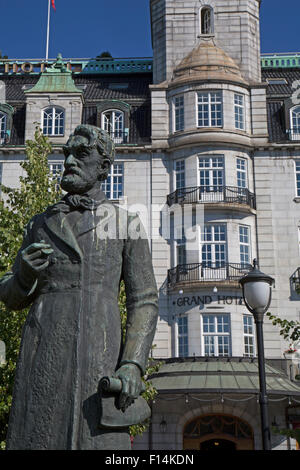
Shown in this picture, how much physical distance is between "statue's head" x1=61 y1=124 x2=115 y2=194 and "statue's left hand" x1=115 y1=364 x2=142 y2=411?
1.28 meters

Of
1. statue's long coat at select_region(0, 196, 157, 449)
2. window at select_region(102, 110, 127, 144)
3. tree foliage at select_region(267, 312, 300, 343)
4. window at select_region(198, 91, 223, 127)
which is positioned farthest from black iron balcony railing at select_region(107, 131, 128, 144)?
statue's long coat at select_region(0, 196, 157, 449)

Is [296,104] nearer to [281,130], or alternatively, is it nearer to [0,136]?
[281,130]

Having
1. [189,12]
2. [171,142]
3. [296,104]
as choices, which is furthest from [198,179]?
[189,12]

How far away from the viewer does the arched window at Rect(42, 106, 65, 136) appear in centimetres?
3117

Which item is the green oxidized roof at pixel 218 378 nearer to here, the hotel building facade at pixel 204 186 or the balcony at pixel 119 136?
the hotel building facade at pixel 204 186

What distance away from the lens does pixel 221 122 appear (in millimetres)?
29688

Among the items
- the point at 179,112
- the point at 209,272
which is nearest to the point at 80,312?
the point at 209,272

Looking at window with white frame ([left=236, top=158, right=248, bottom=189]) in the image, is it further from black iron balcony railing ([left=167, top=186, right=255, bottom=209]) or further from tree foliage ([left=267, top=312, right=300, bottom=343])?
tree foliage ([left=267, top=312, right=300, bottom=343])

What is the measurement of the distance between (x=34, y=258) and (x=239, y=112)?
2736cm

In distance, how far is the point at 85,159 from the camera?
441cm

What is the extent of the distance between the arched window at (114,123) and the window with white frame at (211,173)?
458 centimetres

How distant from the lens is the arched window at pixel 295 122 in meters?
30.5

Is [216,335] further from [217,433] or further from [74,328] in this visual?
[74,328]

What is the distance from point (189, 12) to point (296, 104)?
23.0 ft
